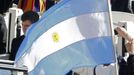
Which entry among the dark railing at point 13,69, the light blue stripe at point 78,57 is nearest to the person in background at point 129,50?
the light blue stripe at point 78,57

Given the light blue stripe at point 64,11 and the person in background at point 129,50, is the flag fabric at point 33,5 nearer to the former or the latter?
the person in background at point 129,50

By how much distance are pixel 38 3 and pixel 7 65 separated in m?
3.43

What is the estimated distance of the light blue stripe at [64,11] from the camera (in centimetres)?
413

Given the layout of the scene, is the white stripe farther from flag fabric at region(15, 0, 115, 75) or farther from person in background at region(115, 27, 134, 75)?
person in background at region(115, 27, 134, 75)

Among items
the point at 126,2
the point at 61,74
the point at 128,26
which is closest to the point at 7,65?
the point at 61,74

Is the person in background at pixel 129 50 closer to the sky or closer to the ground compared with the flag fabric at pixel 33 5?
closer to the ground

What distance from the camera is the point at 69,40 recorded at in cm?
411

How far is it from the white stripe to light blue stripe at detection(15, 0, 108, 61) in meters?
0.03

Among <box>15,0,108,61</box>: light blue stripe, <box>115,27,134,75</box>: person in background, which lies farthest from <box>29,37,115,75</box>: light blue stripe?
<box>115,27,134,75</box>: person in background

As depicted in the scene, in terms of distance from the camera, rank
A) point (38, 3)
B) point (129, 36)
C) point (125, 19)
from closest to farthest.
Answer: point (129, 36) → point (125, 19) → point (38, 3)

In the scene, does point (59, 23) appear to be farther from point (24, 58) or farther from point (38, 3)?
point (38, 3)

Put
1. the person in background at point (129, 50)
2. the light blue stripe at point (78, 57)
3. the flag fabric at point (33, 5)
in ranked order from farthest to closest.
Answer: the flag fabric at point (33, 5) → the person in background at point (129, 50) → the light blue stripe at point (78, 57)

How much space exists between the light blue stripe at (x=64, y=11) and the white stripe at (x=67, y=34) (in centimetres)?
3

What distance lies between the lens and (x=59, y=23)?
13.6ft
